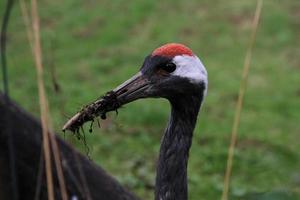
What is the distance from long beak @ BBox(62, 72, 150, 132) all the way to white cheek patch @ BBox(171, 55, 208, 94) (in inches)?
6.2

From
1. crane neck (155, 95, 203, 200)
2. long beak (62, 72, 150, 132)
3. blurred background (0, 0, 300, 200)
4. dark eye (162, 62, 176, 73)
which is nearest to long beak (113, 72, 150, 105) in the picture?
long beak (62, 72, 150, 132)

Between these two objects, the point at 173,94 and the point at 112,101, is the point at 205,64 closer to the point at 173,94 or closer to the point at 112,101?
the point at 173,94

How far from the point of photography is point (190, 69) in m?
3.92

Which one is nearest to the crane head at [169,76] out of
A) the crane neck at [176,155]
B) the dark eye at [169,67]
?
the dark eye at [169,67]

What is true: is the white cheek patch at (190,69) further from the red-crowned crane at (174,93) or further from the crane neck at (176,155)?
the crane neck at (176,155)

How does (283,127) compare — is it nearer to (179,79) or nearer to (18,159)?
(18,159)

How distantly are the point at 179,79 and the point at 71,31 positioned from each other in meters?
7.23

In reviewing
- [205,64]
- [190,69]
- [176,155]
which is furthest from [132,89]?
[205,64]

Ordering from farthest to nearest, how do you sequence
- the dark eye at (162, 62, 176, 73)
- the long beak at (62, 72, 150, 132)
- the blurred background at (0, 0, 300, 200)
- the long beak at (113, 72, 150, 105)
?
the blurred background at (0, 0, 300, 200), the dark eye at (162, 62, 176, 73), the long beak at (113, 72, 150, 105), the long beak at (62, 72, 150, 132)

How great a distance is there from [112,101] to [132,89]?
0.14 metres

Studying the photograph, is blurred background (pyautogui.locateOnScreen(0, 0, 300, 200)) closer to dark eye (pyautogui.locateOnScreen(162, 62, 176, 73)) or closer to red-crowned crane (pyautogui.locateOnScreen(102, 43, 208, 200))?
red-crowned crane (pyautogui.locateOnScreen(102, 43, 208, 200))

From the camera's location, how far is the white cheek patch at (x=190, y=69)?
12.8ft

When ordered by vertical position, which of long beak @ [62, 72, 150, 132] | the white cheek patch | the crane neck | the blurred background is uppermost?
the blurred background

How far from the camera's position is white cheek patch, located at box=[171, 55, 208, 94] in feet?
12.8
